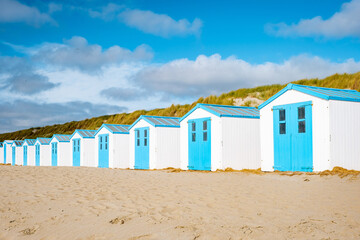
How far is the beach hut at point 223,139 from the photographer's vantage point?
15758 mm

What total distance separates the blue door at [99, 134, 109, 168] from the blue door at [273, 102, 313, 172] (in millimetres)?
13539

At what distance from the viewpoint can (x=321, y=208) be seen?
7.11m

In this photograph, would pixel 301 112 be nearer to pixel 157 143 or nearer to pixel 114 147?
pixel 157 143

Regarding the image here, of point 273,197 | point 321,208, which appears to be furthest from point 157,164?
point 321,208

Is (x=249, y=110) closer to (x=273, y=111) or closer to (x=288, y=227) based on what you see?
(x=273, y=111)

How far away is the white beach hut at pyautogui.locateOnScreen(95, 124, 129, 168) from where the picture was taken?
23.6 metres

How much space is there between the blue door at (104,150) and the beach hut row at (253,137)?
7 cm

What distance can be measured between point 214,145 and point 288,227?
10353mm

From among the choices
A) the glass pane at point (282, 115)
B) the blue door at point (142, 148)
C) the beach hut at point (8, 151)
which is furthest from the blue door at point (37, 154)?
the glass pane at point (282, 115)

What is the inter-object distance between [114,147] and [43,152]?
44.0ft

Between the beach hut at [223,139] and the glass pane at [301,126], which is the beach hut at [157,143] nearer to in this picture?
the beach hut at [223,139]

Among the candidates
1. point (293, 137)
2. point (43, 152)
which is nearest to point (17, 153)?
point (43, 152)

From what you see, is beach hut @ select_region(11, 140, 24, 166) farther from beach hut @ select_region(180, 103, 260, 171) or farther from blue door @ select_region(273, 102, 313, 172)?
blue door @ select_region(273, 102, 313, 172)

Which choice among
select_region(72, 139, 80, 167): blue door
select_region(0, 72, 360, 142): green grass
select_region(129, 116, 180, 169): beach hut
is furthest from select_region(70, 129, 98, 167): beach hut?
select_region(0, 72, 360, 142): green grass
